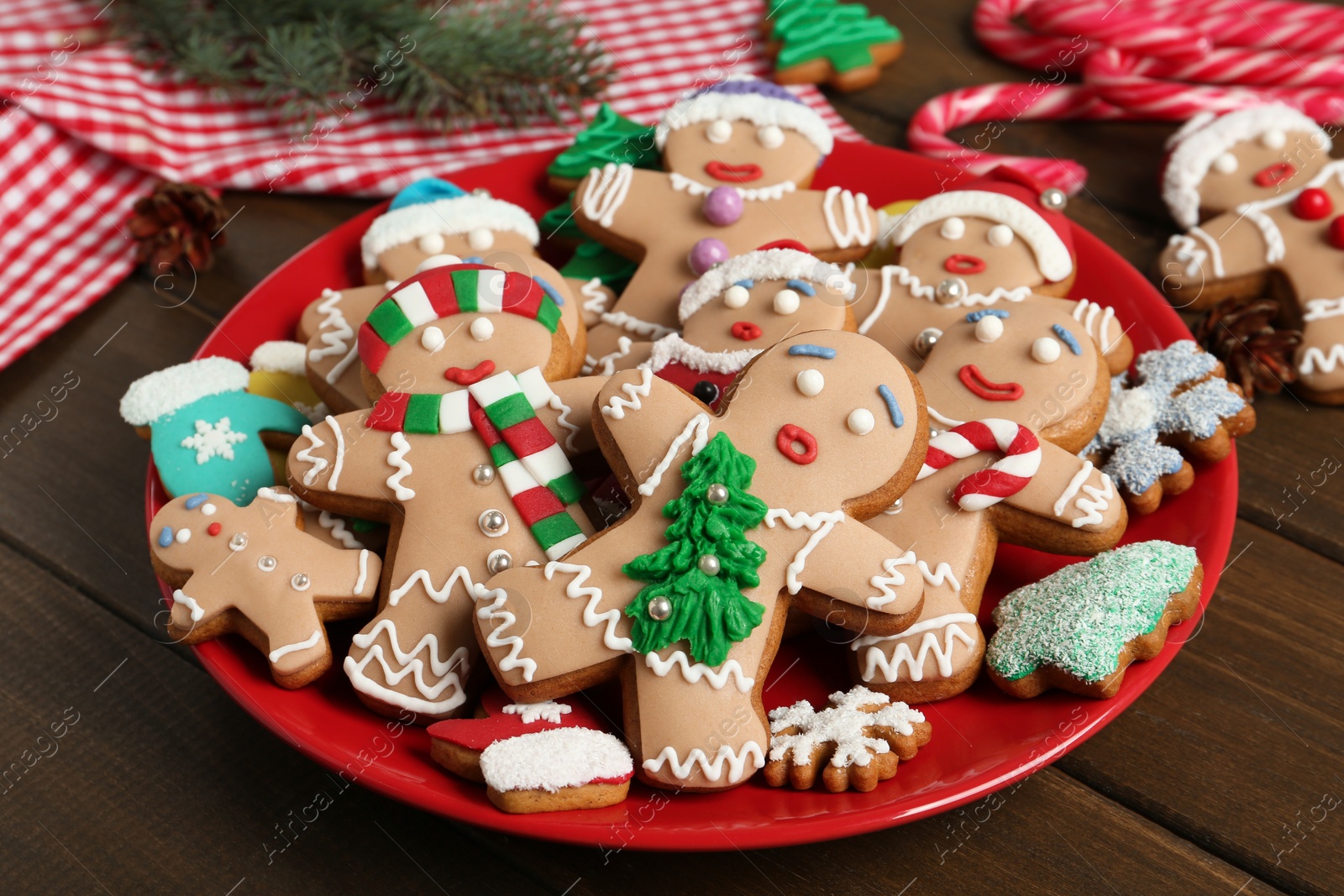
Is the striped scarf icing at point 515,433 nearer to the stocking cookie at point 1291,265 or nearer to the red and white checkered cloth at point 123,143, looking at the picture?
the red and white checkered cloth at point 123,143

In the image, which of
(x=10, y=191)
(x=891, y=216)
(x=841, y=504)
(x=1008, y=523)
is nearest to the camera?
(x=841, y=504)

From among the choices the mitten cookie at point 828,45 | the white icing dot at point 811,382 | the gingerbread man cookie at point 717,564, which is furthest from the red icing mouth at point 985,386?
the mitten cookie at point 828,45

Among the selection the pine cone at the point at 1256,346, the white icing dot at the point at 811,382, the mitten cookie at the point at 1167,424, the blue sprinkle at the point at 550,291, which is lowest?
the pine cone at the point at 1256,346

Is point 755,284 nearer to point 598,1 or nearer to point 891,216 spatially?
point 891,216

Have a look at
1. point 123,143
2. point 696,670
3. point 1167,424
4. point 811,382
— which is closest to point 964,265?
point 1167,424

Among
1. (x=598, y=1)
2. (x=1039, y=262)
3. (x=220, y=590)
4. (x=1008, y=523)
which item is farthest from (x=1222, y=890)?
(x=598, y=1)

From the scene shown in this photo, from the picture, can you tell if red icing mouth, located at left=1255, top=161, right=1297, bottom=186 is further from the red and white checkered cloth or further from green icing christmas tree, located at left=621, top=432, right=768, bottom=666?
green icing christmas tree, located at left=621, top=432, right=768, bottom=666
